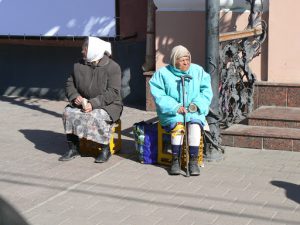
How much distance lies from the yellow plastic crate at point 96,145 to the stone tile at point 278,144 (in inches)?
65.8

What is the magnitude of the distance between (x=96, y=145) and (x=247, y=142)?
1.73 meters

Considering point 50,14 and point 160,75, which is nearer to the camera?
point 160,75

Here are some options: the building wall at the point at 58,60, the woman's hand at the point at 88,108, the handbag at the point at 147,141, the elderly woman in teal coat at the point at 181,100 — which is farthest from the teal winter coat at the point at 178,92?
the building wall at the point at 58,60

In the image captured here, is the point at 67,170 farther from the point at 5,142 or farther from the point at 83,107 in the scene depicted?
the point at 5,142

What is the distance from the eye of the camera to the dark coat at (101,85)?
22.3 feet

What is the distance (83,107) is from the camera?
22.0 feet

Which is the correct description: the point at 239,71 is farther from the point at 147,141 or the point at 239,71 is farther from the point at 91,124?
the point at 91,124

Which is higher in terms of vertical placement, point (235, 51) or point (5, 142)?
point (235, 51)

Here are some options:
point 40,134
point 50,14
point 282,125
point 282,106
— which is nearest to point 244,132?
point 282,125

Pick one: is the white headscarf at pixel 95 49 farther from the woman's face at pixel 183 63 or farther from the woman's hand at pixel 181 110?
the woman's hand at pixel 181 110

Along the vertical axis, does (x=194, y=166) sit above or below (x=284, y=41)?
below

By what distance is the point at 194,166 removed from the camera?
623 cm

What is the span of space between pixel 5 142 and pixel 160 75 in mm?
2531

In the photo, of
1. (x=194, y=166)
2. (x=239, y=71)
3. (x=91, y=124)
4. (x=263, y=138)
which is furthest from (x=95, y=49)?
(x=263, y=138)
